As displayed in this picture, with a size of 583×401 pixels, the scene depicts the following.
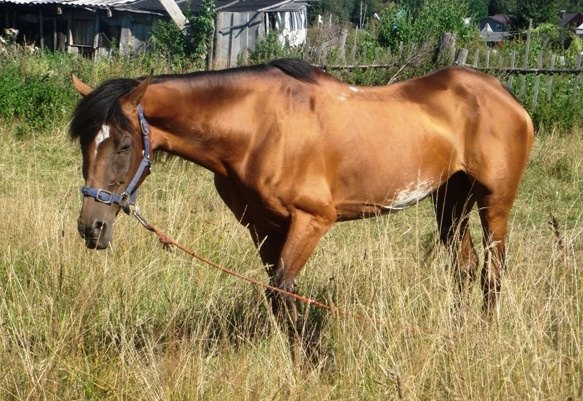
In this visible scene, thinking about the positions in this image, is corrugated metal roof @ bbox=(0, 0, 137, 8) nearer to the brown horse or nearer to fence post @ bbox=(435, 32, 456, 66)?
fence post @ bbox=(435, 32, 456, 66)

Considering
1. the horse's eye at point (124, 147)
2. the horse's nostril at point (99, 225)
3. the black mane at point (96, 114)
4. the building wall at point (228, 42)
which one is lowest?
the building wall at point (228, 42)

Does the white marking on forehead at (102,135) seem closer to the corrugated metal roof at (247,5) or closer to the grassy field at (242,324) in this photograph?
the grassy field at (242,324)

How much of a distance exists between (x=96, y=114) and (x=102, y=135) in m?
0.10

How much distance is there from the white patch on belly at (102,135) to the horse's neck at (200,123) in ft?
1.02

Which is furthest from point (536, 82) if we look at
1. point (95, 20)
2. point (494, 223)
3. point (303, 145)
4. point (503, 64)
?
point (95, 20)

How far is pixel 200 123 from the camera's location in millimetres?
4527

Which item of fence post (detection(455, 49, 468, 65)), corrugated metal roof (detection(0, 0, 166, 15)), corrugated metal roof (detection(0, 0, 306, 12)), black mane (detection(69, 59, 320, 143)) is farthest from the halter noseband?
corrugated metal roof (detection(0, 0, 166, 15))

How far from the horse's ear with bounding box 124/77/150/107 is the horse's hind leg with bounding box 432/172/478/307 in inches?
87.1

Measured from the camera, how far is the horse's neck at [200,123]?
4.43 m

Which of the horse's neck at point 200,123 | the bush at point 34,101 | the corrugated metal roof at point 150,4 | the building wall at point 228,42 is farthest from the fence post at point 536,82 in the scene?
the corrugated metal roof at point 150,4

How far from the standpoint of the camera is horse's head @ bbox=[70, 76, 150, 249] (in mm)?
4109

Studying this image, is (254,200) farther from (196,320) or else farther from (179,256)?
(179,256)

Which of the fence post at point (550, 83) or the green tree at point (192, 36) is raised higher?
the fence post at point (550, 83)

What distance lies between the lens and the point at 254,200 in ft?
15.2
